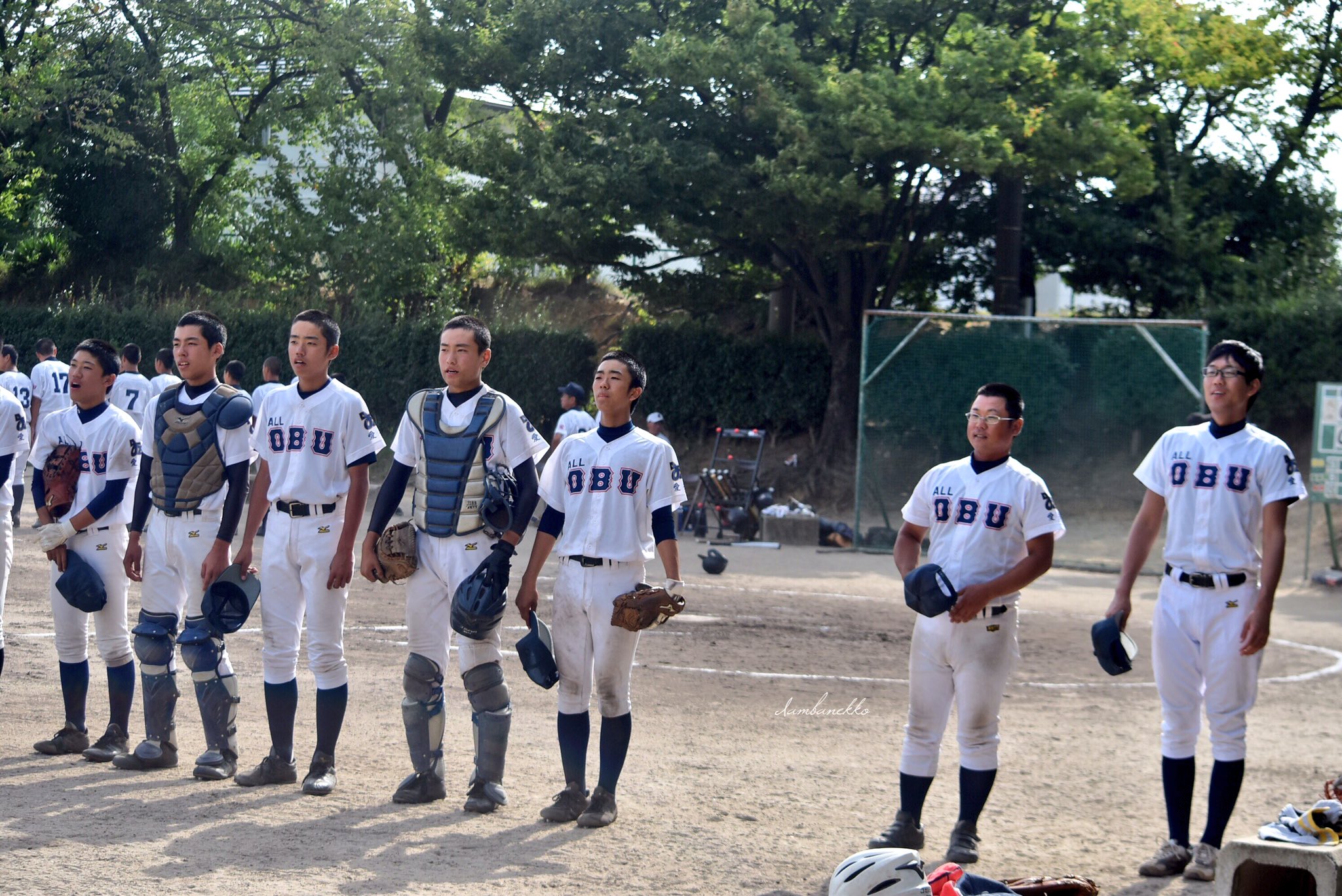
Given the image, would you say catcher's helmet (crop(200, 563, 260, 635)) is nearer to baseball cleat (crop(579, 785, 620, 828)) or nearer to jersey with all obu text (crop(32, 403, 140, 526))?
jersey with all obu text (crop(32, 403, 140, 526))

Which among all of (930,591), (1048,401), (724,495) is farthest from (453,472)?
(724,495)

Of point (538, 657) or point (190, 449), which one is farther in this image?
point (190, 449)

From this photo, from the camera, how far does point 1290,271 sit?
79.1ft

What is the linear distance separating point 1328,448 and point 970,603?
12.0m

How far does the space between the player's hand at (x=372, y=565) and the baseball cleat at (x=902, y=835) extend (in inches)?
98.0

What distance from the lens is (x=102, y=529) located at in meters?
6.91

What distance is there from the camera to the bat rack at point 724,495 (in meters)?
19.0

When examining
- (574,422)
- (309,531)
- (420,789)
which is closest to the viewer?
(420,789)

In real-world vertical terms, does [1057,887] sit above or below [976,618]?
below

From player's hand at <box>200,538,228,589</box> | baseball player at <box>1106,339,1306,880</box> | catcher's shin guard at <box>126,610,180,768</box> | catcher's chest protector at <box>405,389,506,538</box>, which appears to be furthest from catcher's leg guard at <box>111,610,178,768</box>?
baseball player at <box>1106,339,1306,880</box>

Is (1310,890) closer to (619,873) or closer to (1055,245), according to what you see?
(619,873)

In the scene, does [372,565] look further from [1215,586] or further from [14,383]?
[14,383]

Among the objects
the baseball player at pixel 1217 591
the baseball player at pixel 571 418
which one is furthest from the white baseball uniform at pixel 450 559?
the baseball player at pixel 571 418

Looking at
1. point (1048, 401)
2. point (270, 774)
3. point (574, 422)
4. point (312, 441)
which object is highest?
point (1048, 401)
